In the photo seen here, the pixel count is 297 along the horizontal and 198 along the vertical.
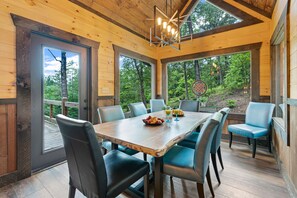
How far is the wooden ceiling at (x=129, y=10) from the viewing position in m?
3.05

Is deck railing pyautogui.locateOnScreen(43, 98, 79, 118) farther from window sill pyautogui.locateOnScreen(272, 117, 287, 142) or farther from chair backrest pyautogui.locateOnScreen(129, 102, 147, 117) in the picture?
window sill pyautogui.locateOnScreen(272, 117, 287, 142)

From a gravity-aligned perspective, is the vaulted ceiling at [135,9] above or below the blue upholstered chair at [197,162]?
above

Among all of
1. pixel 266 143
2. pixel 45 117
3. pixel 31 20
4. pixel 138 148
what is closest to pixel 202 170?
pixel 138 148

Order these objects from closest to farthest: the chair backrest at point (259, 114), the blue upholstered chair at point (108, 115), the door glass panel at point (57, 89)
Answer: the blue upholstered chair at point (108, 115) → the door glass panel at point (57, 89) → the chair backrest at point (259, 114)

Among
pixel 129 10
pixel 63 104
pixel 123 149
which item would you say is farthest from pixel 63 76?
pixel 129 10

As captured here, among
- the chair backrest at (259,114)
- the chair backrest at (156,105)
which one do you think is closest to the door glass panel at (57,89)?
the chair backrest at (156,105)

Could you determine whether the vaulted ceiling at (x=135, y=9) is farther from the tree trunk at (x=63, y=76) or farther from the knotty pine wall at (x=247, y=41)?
the tree trunk at (x=63, y=76)

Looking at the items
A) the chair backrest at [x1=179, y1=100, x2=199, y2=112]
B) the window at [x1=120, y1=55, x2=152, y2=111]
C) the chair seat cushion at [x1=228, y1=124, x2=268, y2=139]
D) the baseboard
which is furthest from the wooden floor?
the window at [x1=120, y1=55, x2=152, y2=111]

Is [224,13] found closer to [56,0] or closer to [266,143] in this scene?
[266,143]

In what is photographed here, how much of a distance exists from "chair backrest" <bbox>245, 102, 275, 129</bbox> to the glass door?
135 inches

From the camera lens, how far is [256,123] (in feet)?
9.98

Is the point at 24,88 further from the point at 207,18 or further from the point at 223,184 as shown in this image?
the point at 207,18

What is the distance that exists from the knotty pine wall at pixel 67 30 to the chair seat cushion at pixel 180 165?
219 cm

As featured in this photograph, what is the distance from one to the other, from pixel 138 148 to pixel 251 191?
5.22 feet
